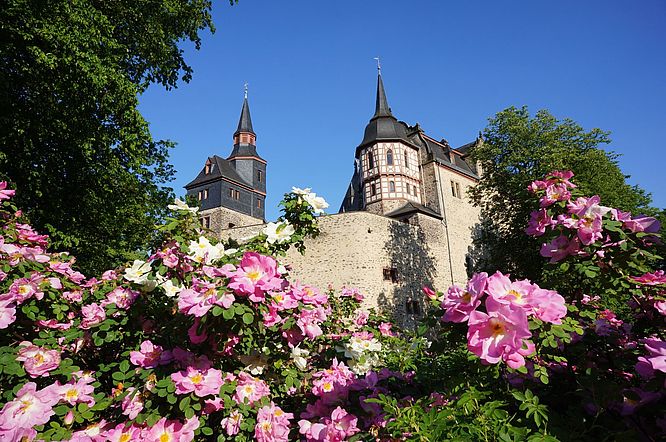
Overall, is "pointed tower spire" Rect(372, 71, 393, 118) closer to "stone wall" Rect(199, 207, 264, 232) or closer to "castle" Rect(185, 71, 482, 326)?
"castle" Rect(185, 71, 482, 326)

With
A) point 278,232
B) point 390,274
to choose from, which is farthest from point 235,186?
point 278,232

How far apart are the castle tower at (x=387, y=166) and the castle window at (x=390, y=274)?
5.00 meters

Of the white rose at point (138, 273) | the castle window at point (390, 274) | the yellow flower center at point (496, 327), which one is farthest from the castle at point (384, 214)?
the yellow flower center at point (496, 327)

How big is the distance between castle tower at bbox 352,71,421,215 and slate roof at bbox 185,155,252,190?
1118 cm

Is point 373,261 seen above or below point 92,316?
above

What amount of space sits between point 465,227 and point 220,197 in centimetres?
1788

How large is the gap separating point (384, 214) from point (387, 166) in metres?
3.13

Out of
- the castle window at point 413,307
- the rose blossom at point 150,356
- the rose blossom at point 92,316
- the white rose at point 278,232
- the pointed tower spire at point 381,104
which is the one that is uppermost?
the pointed tower spire at point 381,104

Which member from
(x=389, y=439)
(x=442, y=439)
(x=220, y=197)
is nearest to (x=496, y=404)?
(x=442, y=439)

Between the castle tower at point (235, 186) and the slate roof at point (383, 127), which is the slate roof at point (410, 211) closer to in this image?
the slate roof at point (383, 127)

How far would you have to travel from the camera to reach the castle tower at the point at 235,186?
3169 cm

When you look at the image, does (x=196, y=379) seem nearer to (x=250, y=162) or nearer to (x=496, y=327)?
(x=496, y=327)

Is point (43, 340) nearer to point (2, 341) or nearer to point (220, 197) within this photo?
point (2, 341)

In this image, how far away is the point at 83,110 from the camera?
8547 millimetres
